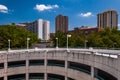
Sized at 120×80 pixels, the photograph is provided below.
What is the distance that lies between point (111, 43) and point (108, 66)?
Answer: 58.1m

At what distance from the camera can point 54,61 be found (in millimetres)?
55469

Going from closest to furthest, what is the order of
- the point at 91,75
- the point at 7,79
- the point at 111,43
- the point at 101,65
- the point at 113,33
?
the point at 101,65
the point at 91,75
the point at 7,79
the point at 111,43
the point at 113,33

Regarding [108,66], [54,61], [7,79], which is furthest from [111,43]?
[108,66]

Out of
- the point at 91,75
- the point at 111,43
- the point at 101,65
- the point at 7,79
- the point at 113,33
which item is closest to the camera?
the point at 101,65

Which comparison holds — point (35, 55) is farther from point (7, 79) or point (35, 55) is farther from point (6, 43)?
point (6, 43)

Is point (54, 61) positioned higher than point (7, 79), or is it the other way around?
point (54, 61)

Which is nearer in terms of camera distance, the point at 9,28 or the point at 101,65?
the point at 101,65

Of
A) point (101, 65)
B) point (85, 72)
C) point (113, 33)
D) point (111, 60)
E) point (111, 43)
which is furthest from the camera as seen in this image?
point (113, 33)

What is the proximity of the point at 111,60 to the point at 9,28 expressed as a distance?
76.5 metres

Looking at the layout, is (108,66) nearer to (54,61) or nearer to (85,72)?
(85,72)

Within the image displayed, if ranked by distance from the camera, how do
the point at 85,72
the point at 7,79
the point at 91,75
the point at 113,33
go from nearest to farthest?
the point at 91,75
the point at 85,72
the point at 7,79
the point at 113,33

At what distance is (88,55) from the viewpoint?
133ft

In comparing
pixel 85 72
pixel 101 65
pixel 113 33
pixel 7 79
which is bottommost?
pixel 7 79

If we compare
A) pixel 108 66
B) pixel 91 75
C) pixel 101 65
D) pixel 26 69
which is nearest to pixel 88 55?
pixel 91 75
